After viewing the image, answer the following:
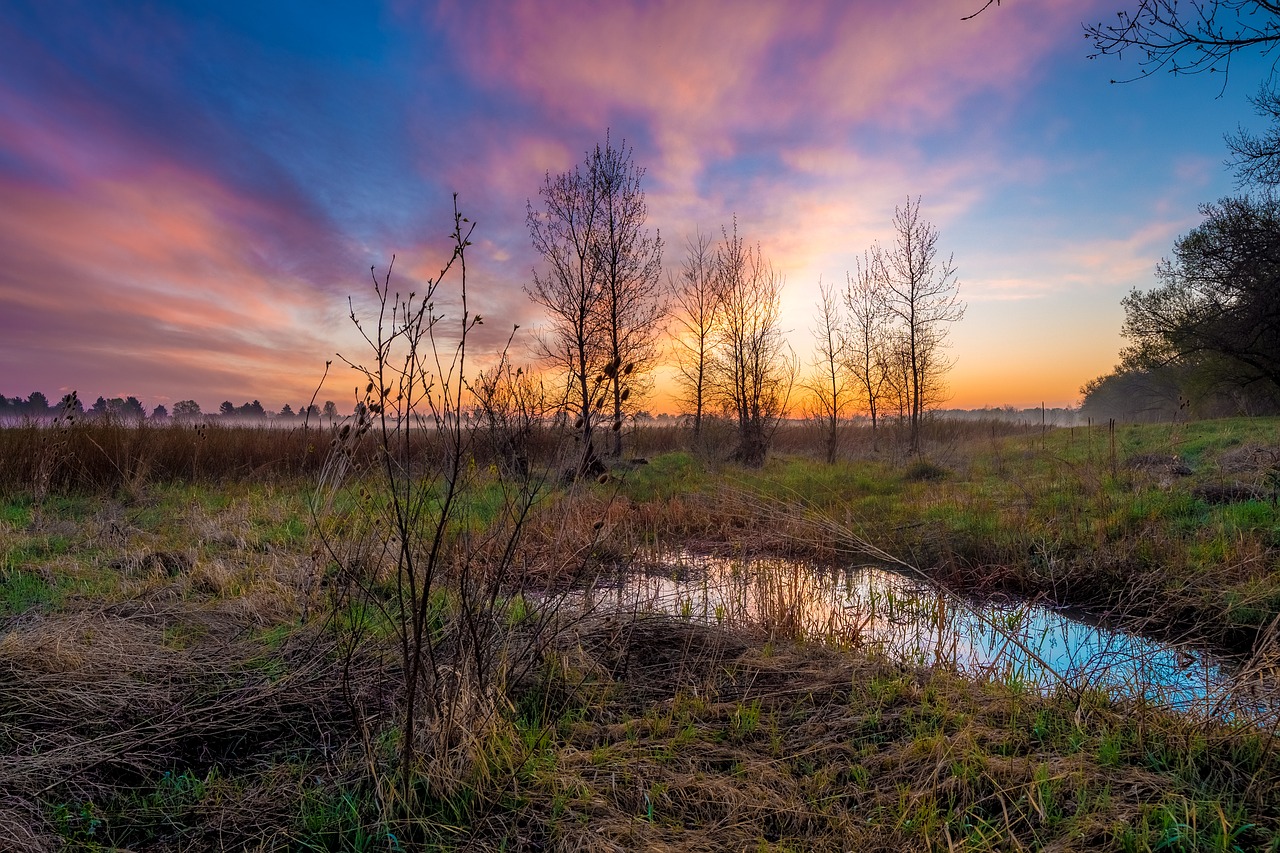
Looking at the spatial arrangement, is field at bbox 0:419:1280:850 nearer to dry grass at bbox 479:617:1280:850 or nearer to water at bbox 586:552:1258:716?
dry grass at bbox 479:617:1280:850

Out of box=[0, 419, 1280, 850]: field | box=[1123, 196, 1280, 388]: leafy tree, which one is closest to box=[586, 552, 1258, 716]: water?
box=[0, 419, 1280, 850]: field

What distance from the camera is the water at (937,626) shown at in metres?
3.55

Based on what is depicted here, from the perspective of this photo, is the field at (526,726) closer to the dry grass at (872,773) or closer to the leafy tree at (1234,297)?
the dry grass at (872,773)

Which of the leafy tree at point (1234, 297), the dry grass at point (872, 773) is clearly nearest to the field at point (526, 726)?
the dry grass at point (872, 773)

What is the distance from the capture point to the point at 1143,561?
5898 mm

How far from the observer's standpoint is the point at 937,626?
15.8 feet

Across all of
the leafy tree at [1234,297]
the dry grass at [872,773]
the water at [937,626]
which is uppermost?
the leafy tree at [1234,297]

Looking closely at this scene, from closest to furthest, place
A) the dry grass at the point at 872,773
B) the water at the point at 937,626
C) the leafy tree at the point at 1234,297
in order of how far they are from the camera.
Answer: the dry grass at the point at 872,773, the water at the point at 937,626, the leafy tree at the point at 1234,297

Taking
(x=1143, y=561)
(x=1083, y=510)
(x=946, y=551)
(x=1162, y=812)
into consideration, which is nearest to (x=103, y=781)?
(x=1162, y=812)

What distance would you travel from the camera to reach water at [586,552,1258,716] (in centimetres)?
355

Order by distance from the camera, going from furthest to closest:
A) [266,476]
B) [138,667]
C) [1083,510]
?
[266,476]
[1083,510]
[138,667]

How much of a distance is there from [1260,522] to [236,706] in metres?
9.72

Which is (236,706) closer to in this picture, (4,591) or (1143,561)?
(4,591)

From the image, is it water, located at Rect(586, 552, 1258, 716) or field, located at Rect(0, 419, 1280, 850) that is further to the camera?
water, located at Rect(586, 552, 1258, 716)
